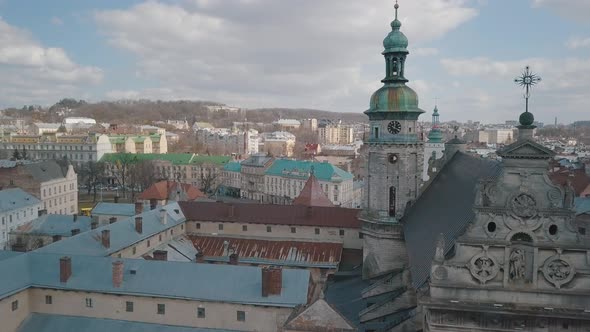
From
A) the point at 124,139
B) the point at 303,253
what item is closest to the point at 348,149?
the point at 124,139

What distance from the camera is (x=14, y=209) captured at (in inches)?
2378

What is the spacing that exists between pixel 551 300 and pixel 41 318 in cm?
2666

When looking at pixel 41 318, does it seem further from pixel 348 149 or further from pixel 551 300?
pixel 348 149

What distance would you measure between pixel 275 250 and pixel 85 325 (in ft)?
62.5

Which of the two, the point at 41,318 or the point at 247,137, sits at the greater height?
the point at 247,137

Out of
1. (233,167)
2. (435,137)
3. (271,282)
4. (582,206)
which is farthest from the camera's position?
(233,167)

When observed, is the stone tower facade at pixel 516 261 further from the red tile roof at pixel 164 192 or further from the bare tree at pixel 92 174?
the bare tree at pixel 92 174

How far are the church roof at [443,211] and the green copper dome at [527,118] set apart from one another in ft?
7.71

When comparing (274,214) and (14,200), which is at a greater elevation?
(274,214)

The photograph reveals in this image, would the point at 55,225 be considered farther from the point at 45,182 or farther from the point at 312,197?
the point at 45,182

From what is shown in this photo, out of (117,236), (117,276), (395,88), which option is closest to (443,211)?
(395,88)

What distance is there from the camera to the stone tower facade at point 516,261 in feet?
62.0

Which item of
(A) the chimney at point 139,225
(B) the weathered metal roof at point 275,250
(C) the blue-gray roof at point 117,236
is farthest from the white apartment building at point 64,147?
(A) the chimney at point 139,225

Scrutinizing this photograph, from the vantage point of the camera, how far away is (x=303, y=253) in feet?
143
